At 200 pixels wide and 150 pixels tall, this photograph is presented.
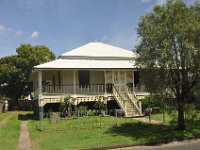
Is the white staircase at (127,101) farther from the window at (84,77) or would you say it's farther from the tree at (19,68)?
the tree at (19,68)

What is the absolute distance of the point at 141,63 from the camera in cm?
1845

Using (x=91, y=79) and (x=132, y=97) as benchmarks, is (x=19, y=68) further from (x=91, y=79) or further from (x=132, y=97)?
(x=132, y=97)

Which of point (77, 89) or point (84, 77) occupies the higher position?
point (84, 77)

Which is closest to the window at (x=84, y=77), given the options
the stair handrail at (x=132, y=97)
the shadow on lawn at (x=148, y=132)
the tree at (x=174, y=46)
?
the stair handrail at (x=132, y=97)

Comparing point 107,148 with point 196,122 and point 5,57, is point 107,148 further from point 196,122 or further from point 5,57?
point 5,57

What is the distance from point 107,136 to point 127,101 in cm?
1152

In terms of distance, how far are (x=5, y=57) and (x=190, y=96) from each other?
1607 inches

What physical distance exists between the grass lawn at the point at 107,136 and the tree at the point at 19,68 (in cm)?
3278

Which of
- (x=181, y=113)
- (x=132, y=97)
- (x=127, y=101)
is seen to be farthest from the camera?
(x=132, y=97)

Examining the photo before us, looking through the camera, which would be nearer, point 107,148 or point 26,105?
point 107,148

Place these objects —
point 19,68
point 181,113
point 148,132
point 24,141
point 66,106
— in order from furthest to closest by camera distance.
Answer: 1. point 19,68
2. point 66,106
3. point 181,113
4. point 148,132
5. point 24,141

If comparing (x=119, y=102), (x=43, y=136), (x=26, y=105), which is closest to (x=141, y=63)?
(x=43, y=136)

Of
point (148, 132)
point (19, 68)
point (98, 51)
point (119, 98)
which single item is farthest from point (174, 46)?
point (19, 68)

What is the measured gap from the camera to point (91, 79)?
31844 millimetres
